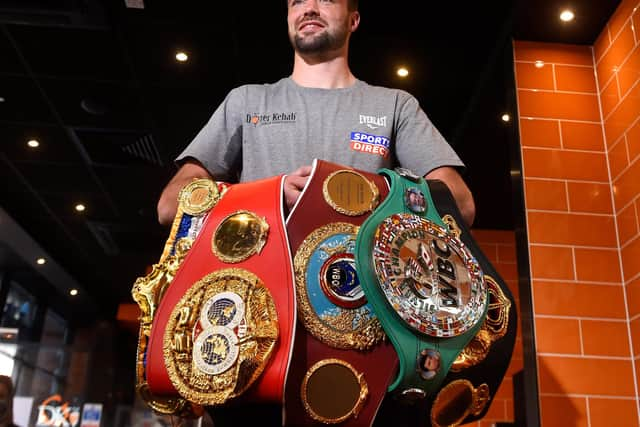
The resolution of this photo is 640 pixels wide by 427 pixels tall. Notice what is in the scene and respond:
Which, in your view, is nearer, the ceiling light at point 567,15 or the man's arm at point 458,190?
the man's arm at point 458,190

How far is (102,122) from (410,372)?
3321 millimetres

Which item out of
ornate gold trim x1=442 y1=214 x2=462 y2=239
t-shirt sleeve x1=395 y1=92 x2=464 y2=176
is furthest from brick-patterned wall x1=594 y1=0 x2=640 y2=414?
ornate gold trim x1=442 y1=214 x2=462 y2=239

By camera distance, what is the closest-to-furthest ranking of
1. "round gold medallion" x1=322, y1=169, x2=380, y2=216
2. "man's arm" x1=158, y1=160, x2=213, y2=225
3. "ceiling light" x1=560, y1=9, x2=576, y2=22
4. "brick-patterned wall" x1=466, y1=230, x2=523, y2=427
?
"round gold medallion" x1=322, y1=169, x2=380, y2=216 < "man's arm" x1=158, y1=160, x2=213, y2=225 < "ceiling light" x1=560, y1=9, x2=576, y2=22 < "brick-patterned wall" x1=466, y1=230, x2=523, y2=427

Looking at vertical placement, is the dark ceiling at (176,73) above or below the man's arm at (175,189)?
above

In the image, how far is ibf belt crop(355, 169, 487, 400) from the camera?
666 mm

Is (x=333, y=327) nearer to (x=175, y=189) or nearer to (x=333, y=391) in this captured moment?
(x=333, y=391)

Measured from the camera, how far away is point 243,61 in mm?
3010

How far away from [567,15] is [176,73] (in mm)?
1740

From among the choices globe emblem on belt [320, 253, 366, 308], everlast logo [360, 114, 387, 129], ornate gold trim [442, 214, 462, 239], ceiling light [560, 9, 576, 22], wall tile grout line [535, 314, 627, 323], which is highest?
ceiling light [560, 9, 576, 22]

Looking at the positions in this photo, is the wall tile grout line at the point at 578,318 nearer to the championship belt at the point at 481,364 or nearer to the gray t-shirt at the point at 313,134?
the gray t-shirt at the point at 313,134

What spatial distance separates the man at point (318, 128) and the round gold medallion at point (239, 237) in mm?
194

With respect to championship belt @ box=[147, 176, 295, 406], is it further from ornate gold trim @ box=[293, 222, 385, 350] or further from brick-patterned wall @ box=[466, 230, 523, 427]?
brick-patterned wall @ box=[466, 230, 523, 427]

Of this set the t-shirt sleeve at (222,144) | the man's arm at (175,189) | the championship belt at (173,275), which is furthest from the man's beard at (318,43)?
the championship belt at (173,275)

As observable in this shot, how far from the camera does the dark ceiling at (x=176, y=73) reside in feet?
8.53
